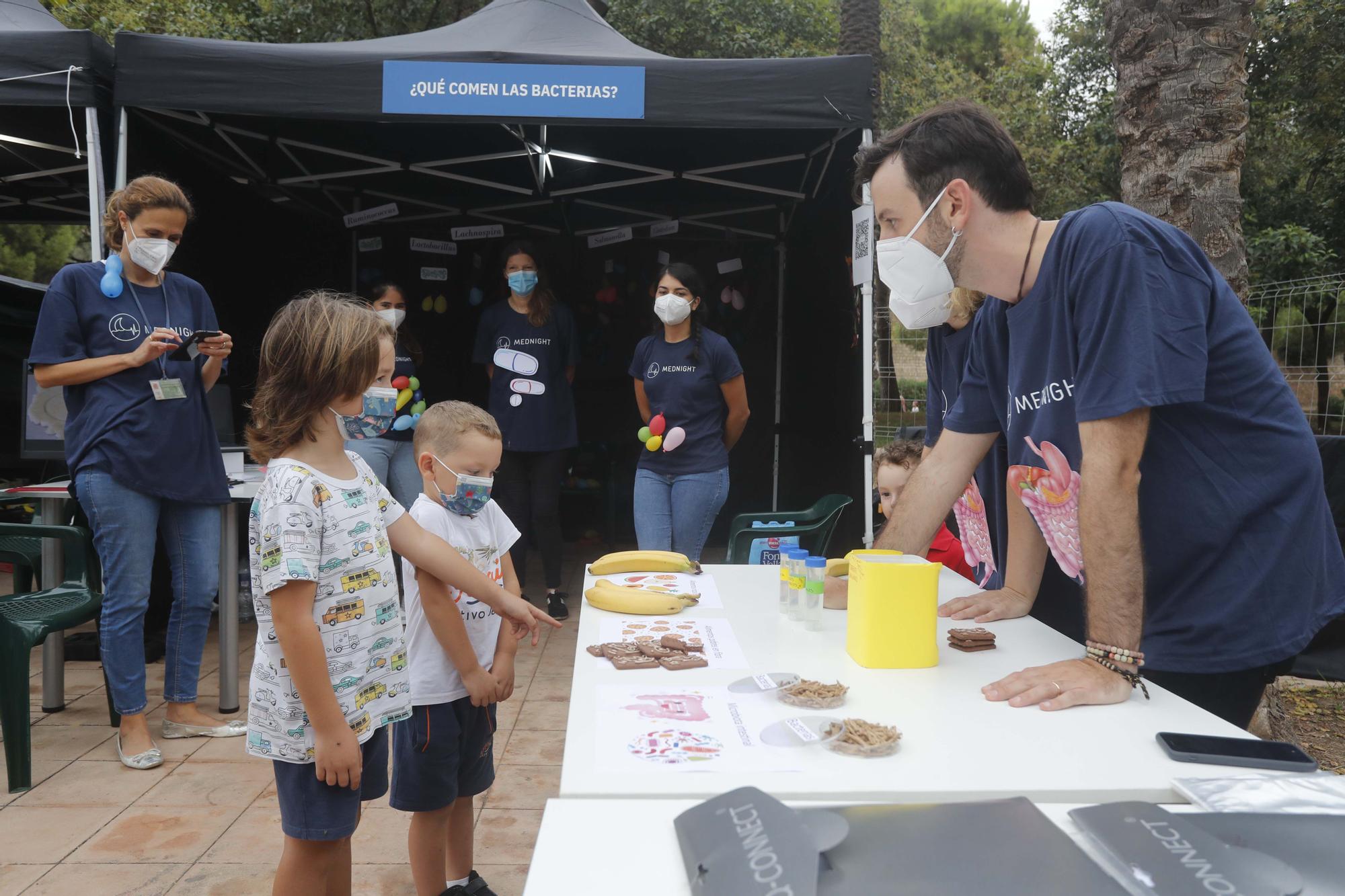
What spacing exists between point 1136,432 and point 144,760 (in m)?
3.12

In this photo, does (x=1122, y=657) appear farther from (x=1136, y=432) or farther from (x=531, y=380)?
(x=531, y=380)

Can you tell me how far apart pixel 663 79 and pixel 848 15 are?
250 inches

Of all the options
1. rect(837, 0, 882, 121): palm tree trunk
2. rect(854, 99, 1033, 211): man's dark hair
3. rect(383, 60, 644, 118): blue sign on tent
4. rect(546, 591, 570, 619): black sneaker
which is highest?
rect(837, 0, 882, 121): palm tree trunk

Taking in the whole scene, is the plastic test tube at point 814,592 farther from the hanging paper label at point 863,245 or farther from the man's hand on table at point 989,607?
the hanging paper label at point 863,245

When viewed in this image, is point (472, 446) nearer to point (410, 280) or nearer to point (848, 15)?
point (410, 280)

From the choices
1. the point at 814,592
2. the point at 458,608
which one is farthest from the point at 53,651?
the point at 814,592

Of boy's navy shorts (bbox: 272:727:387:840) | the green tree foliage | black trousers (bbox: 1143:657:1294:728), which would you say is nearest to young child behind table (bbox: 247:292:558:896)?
boy's navy shorts (bbox: 272:727:387:840)

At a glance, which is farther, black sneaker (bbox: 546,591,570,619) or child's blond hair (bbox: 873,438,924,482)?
black sneaker (bbox: 546,591,570,619)

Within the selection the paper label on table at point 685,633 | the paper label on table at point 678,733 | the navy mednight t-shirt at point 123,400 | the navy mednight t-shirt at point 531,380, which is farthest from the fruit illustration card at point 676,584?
the navy mednight t-shirt at point 531,380

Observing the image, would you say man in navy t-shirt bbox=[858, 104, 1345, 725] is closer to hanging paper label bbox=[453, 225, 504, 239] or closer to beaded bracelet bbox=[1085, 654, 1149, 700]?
beaded bracelet bbox=[1085, 654, 1149, 700]

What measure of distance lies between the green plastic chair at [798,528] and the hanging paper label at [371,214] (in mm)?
3580

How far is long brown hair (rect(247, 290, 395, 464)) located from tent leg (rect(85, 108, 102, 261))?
2506 millimetres

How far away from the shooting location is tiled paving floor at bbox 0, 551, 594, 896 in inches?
91.4

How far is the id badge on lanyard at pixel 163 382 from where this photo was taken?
297 centimetres
